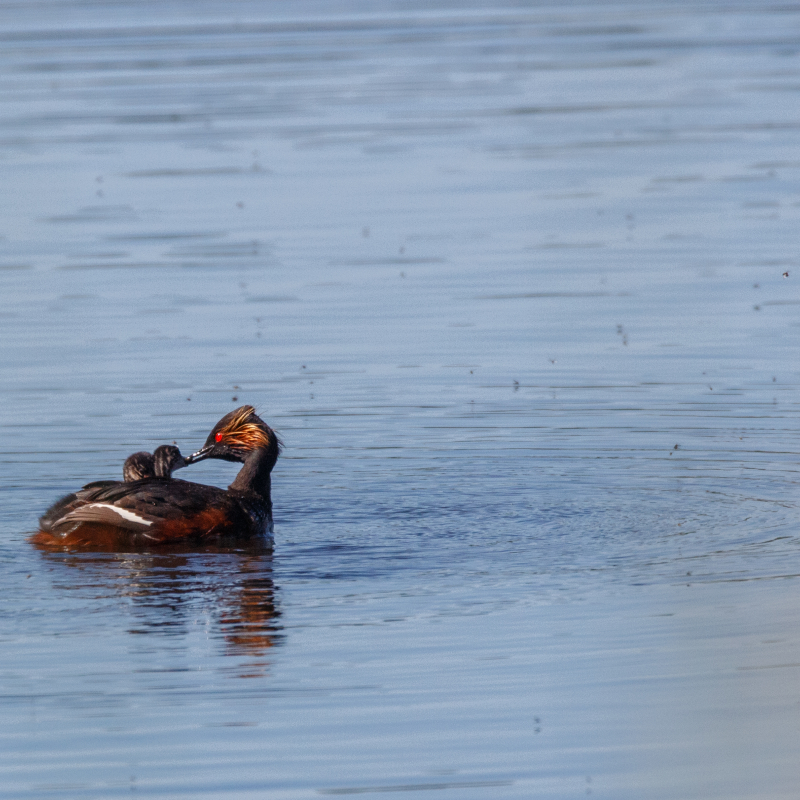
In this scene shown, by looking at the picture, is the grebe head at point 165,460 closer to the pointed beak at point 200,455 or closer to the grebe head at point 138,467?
the grebe head at point 138,467

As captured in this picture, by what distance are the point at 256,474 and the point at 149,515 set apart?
102 centimetres

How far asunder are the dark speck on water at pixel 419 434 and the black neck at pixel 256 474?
326mm

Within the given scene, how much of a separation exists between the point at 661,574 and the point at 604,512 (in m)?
1.63

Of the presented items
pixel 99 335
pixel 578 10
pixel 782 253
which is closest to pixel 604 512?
pixel 99 335

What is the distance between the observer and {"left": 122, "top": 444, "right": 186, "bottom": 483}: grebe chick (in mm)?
12898

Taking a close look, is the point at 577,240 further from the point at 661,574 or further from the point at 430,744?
the point at 430,744

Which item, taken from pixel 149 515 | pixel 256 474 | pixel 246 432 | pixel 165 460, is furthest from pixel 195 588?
pixel 246 432

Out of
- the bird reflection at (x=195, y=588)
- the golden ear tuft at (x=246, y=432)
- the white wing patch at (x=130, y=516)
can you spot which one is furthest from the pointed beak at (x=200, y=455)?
the white wing patch at (x=130, y=516)

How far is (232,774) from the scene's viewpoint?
26.2 feet

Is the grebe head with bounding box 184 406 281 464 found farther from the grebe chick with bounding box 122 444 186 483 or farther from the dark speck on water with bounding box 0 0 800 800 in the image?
the dark speck on water with bounding box 0 0 800 800

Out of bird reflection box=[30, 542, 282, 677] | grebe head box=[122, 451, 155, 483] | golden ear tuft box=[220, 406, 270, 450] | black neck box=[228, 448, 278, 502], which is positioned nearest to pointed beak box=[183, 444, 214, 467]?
golden ear tuft box=[220, 406, 270, 450]

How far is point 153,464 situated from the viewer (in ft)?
42.5

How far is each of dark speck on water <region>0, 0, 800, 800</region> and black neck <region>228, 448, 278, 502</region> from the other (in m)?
0.33

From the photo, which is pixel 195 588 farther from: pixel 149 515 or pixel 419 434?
pixel 419 434
